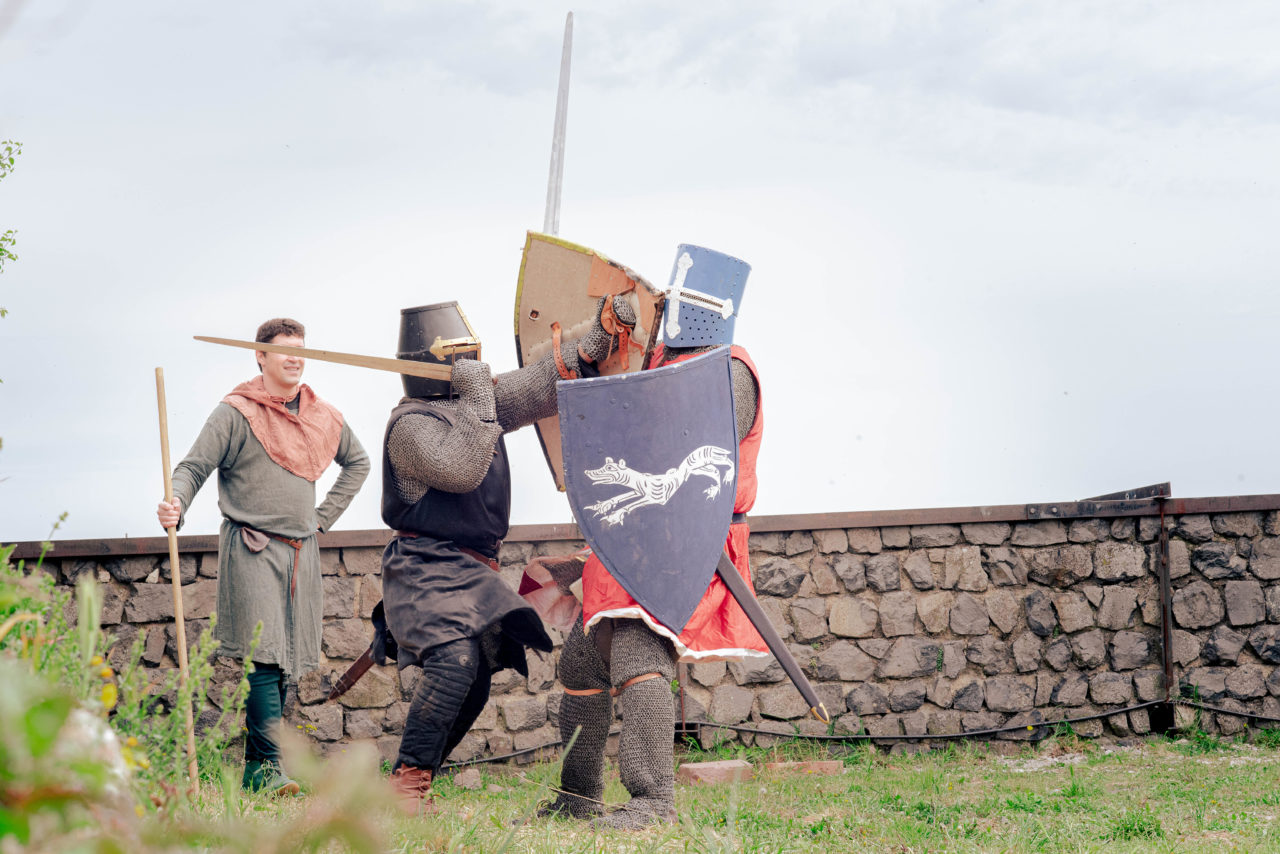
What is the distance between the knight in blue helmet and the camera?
313 cm

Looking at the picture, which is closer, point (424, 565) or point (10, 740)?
point (10, 740)

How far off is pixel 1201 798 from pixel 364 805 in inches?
194

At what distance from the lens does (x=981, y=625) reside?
610cm

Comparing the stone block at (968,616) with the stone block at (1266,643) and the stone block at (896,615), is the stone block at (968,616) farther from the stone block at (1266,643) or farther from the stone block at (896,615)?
the stone block at (1266,643)

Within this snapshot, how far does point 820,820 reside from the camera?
380cm

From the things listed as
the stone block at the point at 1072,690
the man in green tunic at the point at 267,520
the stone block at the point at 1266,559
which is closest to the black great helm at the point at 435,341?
the man in green tunic at the point at 267,520

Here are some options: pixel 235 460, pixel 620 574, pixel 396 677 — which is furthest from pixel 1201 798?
pixel 235 460

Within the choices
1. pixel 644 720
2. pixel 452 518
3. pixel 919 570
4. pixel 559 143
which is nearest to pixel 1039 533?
pixel 919 570

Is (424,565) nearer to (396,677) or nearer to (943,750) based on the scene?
(396,677)

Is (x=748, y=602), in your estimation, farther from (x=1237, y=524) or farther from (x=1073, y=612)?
(x=1237, y=524)

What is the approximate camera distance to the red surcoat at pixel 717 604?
313 cm

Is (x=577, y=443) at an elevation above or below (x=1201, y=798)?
above

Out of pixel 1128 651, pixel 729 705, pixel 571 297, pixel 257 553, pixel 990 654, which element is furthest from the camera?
pixel 1128 651

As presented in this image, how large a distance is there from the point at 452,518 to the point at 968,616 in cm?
367
